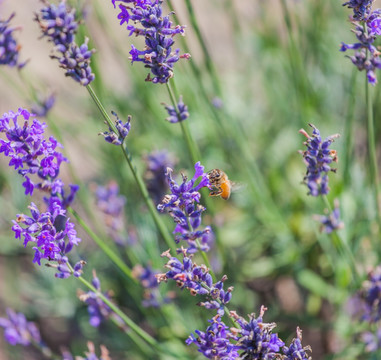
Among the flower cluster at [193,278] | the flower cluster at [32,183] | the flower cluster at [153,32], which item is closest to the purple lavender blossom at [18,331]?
the flower cluster at [32,183]

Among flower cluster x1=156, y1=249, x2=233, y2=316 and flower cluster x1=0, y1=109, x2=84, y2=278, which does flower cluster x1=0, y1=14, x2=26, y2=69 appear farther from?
flower cluster x1=156, y1=249, x2=233, y2=316

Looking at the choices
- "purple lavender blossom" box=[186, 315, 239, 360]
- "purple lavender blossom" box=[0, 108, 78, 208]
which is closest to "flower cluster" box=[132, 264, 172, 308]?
"purple lavender blossom" box=[0, 108, 78, 208]

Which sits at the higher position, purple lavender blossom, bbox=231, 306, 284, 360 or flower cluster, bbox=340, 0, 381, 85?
flower cluster, bbox=340, 0, 381, 85

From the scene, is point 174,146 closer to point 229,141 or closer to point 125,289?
point 229,141

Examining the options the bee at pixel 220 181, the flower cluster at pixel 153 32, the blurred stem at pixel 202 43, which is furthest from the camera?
the blurred stem at pixel 202 43

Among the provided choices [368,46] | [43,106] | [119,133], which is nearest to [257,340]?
[119,133]

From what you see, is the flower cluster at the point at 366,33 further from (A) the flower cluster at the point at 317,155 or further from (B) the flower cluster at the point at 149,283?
(B) the flower cluster at the point at 149,283
